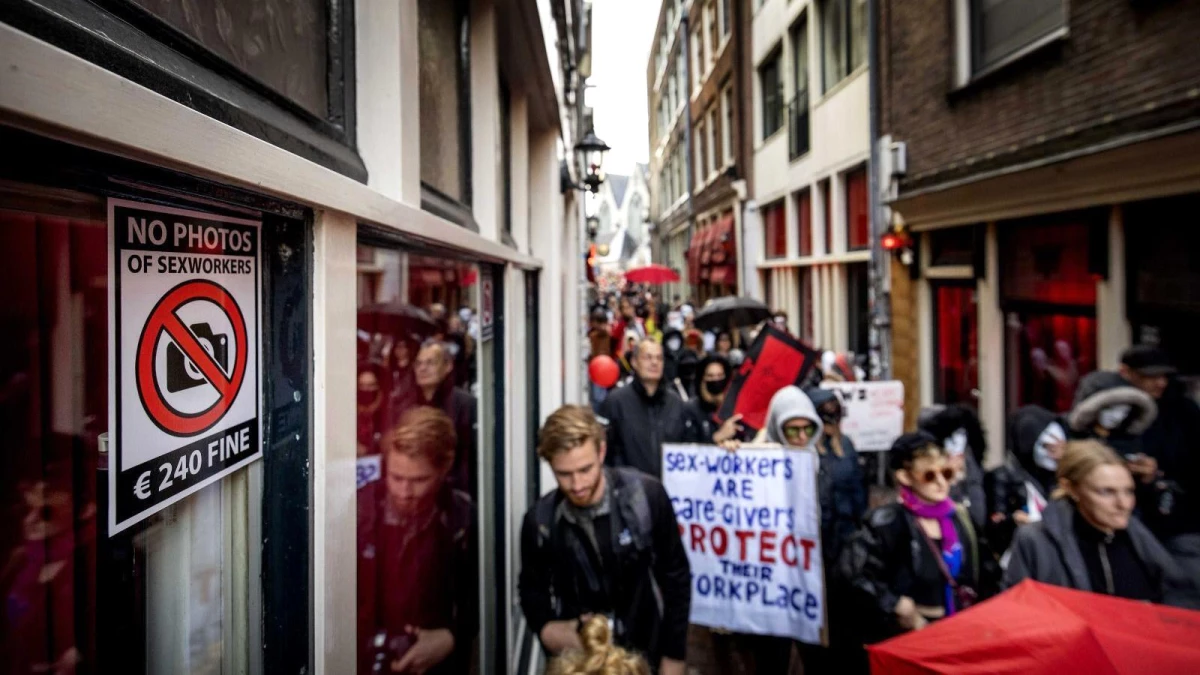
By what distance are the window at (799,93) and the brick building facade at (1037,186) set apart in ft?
13.3

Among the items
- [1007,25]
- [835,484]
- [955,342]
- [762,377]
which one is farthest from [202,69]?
[955,342]

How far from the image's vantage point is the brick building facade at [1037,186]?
5.16 m

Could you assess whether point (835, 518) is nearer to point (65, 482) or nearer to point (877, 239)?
point (65, 482)

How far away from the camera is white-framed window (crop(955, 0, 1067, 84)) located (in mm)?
6582

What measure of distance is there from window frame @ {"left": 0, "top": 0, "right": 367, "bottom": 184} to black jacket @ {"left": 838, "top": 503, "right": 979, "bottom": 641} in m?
2.68

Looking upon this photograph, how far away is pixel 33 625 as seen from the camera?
729 millimetres

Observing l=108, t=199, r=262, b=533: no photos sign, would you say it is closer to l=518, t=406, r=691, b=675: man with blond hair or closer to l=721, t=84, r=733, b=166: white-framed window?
l=518, t=406, r=691, b=675: man with blond hair

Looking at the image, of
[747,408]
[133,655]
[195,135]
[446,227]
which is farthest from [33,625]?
[747,408]

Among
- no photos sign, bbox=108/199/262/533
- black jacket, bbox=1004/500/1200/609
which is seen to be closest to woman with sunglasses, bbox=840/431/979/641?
black jacket, bbox=1004/500/1200/609

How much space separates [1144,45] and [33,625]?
6.84 m

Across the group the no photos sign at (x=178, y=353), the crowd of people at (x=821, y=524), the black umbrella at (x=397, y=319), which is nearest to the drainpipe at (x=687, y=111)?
the crowd of people at (x=821, y=524)

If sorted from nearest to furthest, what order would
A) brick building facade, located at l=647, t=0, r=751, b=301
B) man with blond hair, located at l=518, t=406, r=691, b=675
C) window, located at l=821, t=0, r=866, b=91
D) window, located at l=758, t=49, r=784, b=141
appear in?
1. man with blond hair, located at l=518, t=406, r=691, b=675
2. window, located at l=821, t=0, r=866, b=91
3. window, located at l=758, t=49, r=784, b=141
4. brick building facade, located at l=647, t=0, r=751, b=301

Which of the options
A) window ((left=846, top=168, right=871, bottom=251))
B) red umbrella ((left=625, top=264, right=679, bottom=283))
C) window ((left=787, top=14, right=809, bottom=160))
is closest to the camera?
window ((left=846, top=168, right=871, bottom=251))

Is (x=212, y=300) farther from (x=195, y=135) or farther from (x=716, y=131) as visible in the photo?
(x=716, y=131)
